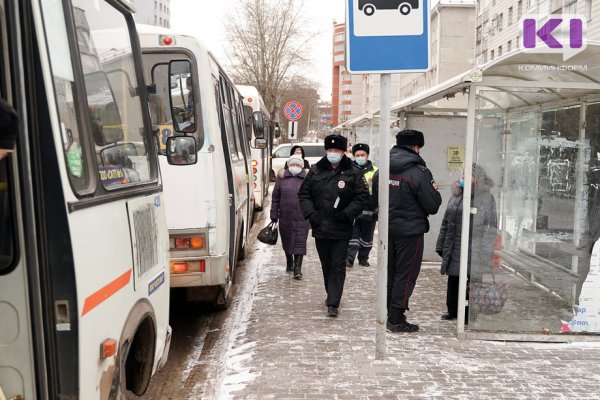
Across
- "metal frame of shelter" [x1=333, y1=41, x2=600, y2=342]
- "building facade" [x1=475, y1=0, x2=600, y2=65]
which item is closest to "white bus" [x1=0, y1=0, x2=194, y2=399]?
"metal frame of shelter" [x1=333, y1=41, x2=600, y2=342]

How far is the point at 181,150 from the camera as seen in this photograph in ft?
16.9

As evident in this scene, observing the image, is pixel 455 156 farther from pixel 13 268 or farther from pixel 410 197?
pixel 13 268

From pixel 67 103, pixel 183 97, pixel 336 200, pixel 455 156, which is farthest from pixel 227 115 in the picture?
pixel 67 103

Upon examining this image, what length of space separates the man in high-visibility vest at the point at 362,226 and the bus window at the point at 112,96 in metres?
5.47

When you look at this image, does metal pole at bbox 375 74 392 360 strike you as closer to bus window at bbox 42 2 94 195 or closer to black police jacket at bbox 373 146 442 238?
black police jacket at bbox 373 146 442 238

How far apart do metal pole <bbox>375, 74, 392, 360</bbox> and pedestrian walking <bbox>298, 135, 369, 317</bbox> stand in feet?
4.59

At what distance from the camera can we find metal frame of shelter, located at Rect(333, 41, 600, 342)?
5520 millimetres

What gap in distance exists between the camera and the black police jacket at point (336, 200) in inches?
254

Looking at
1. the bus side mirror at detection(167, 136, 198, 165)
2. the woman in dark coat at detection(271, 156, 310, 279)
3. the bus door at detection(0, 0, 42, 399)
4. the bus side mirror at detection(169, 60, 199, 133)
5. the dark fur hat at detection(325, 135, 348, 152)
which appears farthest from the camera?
the woman in dark coat at detection(271, 156, 310, 279)

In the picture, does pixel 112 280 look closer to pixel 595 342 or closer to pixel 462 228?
pixel 462 228

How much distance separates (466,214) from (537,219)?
145 centimetres

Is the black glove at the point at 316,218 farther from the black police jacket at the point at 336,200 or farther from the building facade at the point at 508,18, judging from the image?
the building facade at the point at 508,18

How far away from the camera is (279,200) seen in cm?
857

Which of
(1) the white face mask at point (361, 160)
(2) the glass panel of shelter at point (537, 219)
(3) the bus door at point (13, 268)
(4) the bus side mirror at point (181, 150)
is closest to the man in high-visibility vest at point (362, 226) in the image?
(1) the white face mask at point (361, 160)
